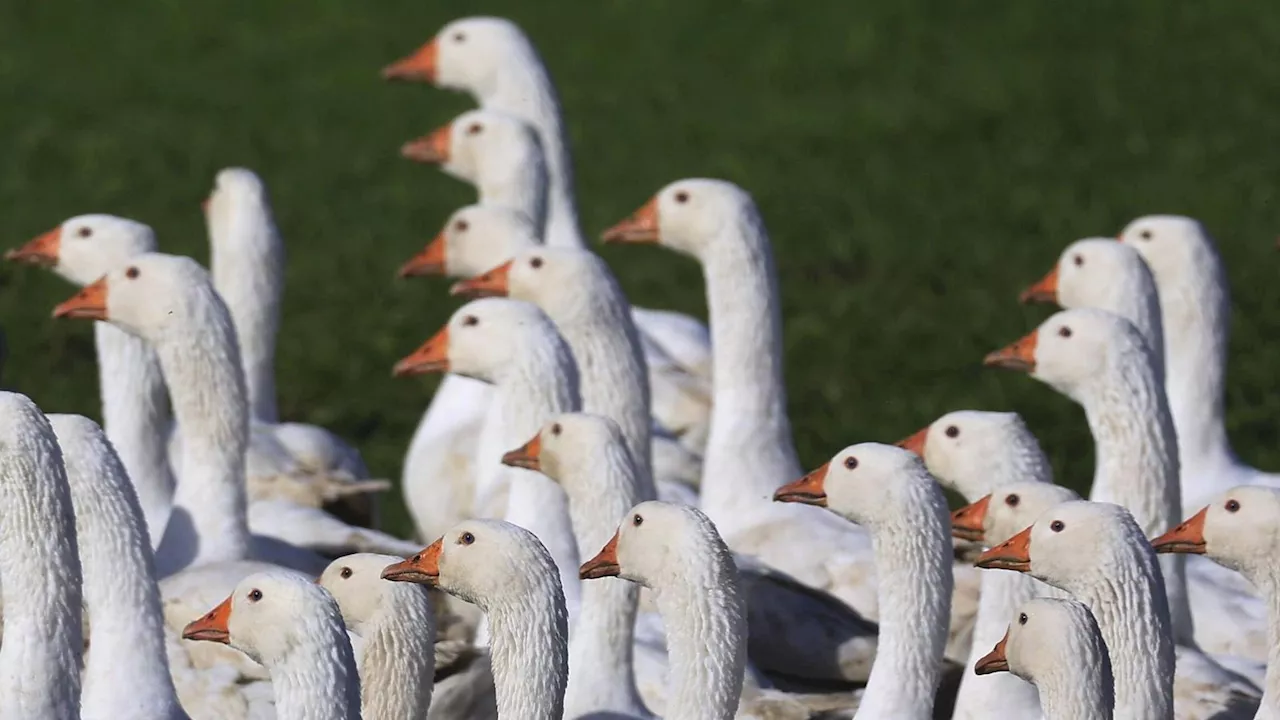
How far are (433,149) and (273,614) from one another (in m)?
6.28

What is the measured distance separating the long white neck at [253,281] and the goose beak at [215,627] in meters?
4.33

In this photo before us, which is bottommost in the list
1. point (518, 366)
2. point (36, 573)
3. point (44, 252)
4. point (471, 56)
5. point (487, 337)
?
point (36, 573)

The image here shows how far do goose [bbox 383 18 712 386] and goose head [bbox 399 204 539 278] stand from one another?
A: 99 cm

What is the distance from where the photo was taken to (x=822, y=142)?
1970 cm

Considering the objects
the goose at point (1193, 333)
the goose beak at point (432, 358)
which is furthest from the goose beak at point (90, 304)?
the goose at point (1193, 333)

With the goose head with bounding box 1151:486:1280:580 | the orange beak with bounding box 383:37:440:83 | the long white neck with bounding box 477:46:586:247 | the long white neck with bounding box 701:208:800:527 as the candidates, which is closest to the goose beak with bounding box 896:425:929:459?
the long white neck with bounding box 701:208:800:527

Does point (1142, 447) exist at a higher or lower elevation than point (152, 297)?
lower

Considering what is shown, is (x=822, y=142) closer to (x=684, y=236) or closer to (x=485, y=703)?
(x=684, y=236)

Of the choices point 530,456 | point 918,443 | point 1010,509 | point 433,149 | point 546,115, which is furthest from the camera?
point 546,115

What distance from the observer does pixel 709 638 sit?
836cm

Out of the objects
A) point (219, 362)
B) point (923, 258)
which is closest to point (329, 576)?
point (219, 362)

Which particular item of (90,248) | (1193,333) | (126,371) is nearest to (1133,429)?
(1193,333)

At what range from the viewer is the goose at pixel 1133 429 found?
1046cm

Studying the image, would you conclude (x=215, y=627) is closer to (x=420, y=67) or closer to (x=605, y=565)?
(x=605, y=565)
